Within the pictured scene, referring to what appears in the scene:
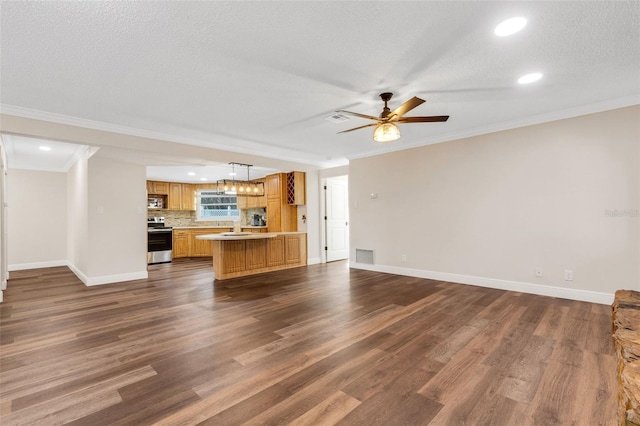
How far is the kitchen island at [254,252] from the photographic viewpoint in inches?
218

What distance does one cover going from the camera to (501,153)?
442 cm

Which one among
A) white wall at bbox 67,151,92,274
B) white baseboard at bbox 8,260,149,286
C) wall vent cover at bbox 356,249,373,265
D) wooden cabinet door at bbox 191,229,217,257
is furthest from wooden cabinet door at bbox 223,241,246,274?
wooden cabinet door at bbox 191,229,217,257

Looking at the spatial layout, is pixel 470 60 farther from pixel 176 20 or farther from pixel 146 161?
pixel 146 161

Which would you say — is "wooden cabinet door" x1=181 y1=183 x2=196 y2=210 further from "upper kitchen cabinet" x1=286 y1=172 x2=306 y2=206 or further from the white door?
the white door

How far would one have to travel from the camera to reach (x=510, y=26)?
2107mm

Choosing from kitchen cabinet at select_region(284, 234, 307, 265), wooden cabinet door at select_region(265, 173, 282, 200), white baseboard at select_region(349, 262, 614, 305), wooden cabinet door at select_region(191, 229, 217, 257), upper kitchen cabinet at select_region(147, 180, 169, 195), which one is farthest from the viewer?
wooden cabinet door at select_region(191, 229, 217, 257)

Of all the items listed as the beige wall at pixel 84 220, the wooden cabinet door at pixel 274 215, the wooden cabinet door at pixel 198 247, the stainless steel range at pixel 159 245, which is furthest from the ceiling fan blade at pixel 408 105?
the wooden cabinet door at pixel 198 247

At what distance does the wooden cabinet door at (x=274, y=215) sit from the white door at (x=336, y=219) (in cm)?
123

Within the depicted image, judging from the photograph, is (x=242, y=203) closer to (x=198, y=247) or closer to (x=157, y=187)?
(x=198, y=247)

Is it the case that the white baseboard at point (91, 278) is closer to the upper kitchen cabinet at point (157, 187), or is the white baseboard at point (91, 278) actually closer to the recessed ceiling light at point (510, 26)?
the upper kitchen cabinet at point (157, 187)

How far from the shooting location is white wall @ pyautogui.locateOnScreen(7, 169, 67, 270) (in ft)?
21.7

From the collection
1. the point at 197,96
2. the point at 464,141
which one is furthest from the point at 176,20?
the point at 464,141

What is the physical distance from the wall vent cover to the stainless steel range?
16.7ft

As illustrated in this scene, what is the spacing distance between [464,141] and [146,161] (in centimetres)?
571
